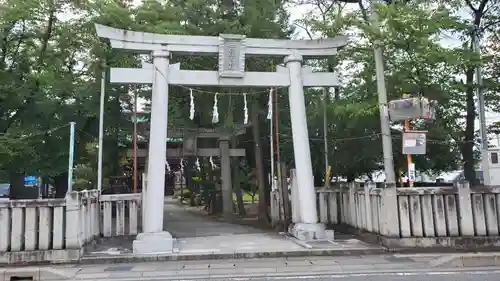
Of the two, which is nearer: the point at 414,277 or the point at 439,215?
the point at 414,277

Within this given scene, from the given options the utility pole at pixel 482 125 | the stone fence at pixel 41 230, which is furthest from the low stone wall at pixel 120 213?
the utility pole at pixel 482 125

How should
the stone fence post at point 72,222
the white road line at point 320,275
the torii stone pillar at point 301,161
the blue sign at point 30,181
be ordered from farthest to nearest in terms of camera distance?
the blue sign at point 30,181 < the torii stone pillar at point 301,161 < the stone fence post at point 72,222 < the white road line at point 320,275

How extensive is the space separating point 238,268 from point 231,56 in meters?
5.89

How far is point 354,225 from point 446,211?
3.05 meters

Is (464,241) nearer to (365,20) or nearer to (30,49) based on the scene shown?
(365,20)

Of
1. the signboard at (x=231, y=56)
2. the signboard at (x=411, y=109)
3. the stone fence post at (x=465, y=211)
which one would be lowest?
the stone fence post at (x=465, y=211)

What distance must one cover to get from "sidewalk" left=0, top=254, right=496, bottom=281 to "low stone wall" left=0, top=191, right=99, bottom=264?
1.94 feet

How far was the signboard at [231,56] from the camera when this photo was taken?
11945 mm

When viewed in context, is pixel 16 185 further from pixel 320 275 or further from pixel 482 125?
pixel 482 125

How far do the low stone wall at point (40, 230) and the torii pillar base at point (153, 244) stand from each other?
4.45 feet

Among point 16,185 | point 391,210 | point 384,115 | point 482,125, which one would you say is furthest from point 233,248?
point 16,185

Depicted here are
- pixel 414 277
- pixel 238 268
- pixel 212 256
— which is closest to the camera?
pixel 414 277

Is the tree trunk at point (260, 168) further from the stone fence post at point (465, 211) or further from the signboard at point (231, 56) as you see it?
the stone fence post at point (465, 211)

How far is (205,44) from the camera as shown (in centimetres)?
1207
